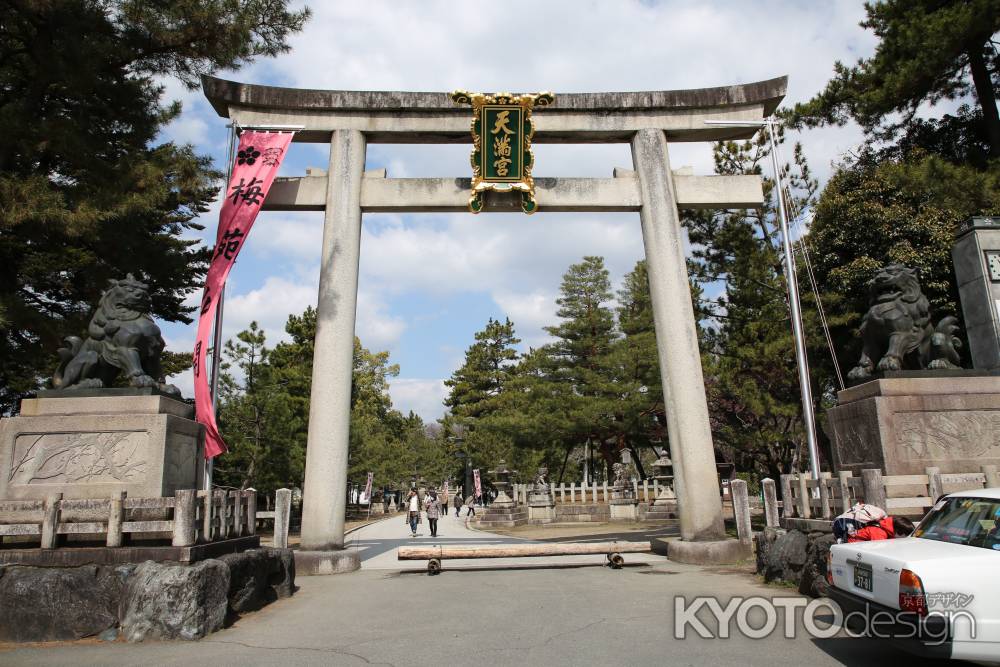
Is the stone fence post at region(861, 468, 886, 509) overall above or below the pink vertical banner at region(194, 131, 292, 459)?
below

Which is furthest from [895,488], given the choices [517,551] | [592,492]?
[592,492]

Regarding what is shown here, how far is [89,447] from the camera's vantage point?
7340 mm

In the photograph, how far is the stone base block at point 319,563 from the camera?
10.1m

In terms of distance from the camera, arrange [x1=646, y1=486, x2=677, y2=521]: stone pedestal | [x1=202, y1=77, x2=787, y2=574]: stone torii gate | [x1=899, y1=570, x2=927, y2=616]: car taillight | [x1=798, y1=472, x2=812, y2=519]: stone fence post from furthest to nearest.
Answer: [x1=646, y1=486, x2=677, y2=521]: stone pedestal → [x1=202, y1=77, x2=787, y2=574]: stone torii gate → [x1=798, y1=472, x2=812, y2=519]: stone fence post → [x1=899, y1=570, x2=927, y2=616]: car taillight

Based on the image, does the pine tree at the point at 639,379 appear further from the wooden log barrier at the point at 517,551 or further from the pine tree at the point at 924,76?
the wooden log barrier at the point at 517,551

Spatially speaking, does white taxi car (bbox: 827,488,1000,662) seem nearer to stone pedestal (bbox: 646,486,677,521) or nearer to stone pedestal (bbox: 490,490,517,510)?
stone pedestal (bbox: 646,486,677,521)

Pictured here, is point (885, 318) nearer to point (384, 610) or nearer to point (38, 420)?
point (384, 610)

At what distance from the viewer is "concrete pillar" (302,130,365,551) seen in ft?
33.9

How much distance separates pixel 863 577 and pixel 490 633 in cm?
337

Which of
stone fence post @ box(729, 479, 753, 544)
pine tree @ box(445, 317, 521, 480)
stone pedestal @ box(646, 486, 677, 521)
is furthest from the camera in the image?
pine tree @ box(445, 317, 521, 480)

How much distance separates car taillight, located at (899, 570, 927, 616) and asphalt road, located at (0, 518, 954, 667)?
48.0 inches

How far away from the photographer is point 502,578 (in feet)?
31.3

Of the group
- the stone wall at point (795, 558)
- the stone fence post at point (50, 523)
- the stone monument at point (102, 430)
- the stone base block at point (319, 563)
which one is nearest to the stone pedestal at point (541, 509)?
the stone base block at point (319, 563)

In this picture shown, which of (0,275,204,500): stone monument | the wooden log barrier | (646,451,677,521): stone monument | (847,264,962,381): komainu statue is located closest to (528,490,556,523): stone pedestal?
(646,451,677,521): stone monument
